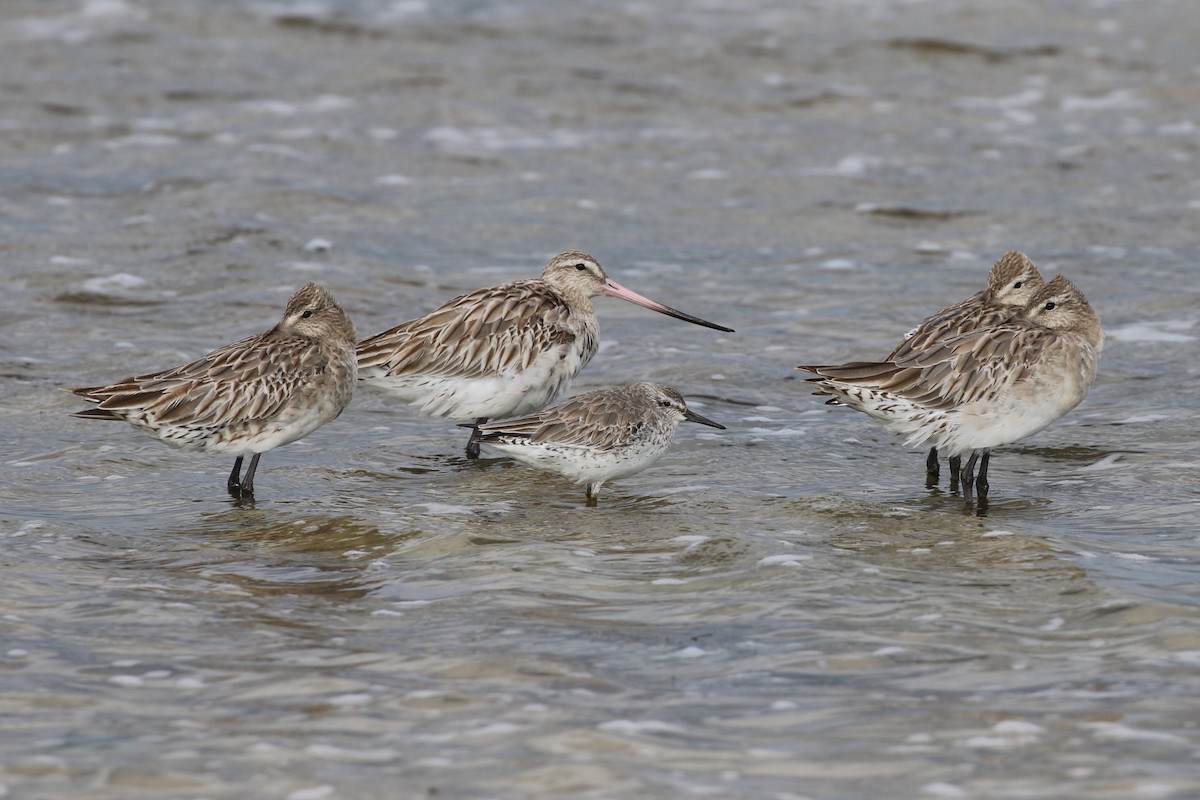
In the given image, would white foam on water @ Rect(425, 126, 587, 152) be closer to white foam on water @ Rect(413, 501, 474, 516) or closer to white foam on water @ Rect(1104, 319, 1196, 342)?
white foam on water @ Rect(1104, 319, 1196, 342)

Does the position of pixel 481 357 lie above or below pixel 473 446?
above

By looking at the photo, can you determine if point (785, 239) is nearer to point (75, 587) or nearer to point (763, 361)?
point (763, 361)

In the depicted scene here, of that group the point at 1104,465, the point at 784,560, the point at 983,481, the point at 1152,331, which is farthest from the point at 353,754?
the point at 1152,331

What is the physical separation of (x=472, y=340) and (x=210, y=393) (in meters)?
1.77

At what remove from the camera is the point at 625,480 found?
9625 mm

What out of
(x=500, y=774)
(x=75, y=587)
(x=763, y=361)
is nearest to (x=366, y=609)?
(x=75, y=587)

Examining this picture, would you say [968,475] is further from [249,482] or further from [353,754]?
[353,754]

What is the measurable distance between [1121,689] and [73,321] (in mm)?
8614

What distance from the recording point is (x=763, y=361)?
38.8 ft

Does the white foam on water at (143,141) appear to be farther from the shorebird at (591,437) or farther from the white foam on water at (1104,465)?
the white foam on water at (1104,465)

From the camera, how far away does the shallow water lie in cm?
583

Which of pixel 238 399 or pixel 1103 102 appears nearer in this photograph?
pixel 238 399

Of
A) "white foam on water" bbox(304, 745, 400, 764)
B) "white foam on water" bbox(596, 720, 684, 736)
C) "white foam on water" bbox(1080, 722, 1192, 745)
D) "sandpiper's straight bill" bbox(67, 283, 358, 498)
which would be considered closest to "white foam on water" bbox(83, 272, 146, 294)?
"sandpiper's straight bill" bbox(67, 283, 358, 498)

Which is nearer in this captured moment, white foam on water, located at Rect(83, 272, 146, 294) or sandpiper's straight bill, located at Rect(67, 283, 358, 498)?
sandpiper's straight bill, located at Rect(67, 283, 358, 498)
